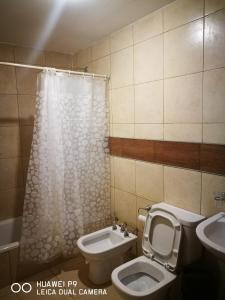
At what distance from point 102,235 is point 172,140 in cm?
123

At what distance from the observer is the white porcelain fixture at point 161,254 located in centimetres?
161

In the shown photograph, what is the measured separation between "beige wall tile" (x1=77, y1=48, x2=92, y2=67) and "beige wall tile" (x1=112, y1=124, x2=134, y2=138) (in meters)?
0.94

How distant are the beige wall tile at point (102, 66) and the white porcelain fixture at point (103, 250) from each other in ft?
5.75

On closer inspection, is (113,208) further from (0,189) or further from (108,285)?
(0,189)

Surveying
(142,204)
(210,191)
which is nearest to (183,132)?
(210,191)

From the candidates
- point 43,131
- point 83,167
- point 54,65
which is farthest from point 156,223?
point 54,65

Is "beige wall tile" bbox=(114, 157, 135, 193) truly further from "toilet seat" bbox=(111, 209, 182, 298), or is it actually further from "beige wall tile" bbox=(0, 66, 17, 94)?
"beige wall tile" bbox=(0, 66, 17, 94)

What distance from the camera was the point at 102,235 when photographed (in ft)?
7.70

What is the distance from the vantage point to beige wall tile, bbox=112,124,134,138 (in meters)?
2.30

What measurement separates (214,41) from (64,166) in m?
1.64

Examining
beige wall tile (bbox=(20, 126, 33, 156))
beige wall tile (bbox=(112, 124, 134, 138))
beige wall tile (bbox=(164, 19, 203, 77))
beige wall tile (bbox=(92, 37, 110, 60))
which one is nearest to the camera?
beige wall tile (bbox=(164, 19, 203, 77))

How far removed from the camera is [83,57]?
286 centimetres

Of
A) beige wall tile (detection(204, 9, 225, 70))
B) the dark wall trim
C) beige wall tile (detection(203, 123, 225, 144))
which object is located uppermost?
beige wall tile (detection(204, 9, 225, 70))

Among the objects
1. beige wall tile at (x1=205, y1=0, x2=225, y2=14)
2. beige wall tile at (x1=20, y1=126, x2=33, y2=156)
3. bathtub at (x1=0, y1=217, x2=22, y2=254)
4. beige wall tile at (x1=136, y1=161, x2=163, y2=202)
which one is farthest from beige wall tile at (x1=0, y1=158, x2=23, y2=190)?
beige wall tile at (x1=205, y1=0, x2=225, y2=14)
